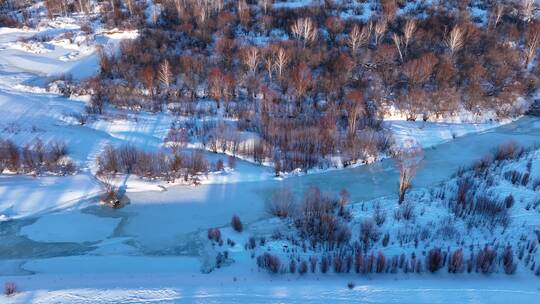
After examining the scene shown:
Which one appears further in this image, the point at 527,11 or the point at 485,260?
the point at 527,11

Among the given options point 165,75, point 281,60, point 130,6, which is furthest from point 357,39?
point 130,6

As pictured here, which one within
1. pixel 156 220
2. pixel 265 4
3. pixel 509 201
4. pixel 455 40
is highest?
pixel 265 4

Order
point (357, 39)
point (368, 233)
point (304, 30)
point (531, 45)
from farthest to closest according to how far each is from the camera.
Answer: point (304, 30)
point (357, 39)
point (531, 45)
point (368, 233)

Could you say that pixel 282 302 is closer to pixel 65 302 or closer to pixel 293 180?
pixel 65 302

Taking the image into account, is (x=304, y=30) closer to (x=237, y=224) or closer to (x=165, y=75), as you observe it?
(x=165, y=75)

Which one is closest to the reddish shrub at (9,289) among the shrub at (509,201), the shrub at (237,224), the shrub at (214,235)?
the shrub at (214,235)

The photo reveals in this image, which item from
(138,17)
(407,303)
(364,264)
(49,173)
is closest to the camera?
(407,303)

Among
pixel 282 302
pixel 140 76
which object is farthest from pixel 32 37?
pixel 282 302
